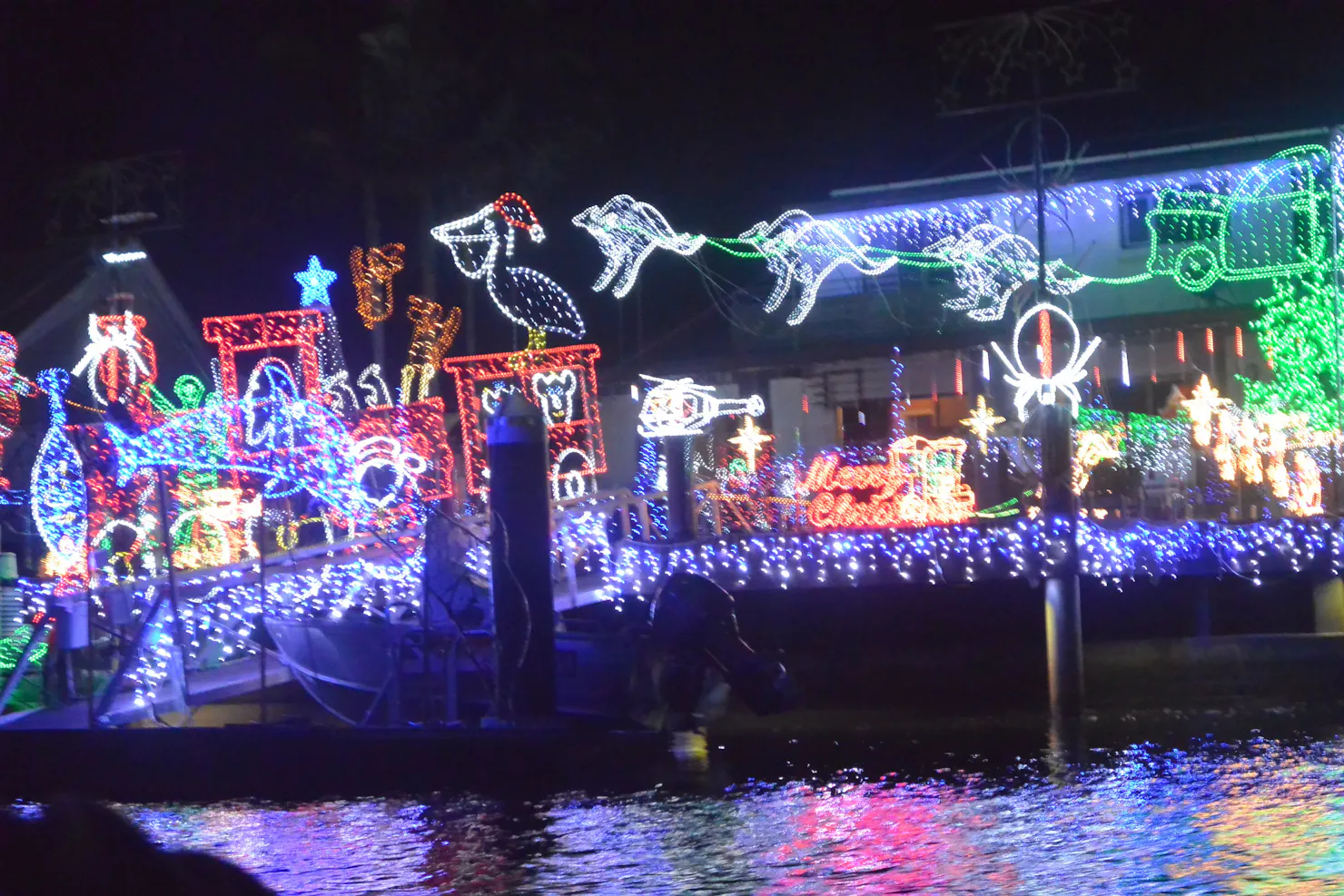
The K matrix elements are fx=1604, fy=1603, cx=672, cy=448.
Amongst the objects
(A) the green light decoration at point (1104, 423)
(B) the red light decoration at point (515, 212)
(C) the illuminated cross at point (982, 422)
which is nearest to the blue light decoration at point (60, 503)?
(B) the red light decoration at point (515, 212)

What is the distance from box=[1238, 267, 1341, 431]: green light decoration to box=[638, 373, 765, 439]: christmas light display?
22.6 ft

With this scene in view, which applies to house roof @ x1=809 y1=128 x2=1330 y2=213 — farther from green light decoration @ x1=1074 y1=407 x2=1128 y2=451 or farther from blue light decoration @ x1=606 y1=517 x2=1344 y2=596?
blue light decoration @ x1=606 y1=517 x2=1344 y2=596

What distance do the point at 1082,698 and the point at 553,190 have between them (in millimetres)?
15870

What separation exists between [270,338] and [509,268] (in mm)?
A: 3341

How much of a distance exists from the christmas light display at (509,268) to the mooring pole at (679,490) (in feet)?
10.5

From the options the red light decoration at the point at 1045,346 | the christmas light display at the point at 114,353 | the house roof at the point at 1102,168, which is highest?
the house roof at the point at 1102,168

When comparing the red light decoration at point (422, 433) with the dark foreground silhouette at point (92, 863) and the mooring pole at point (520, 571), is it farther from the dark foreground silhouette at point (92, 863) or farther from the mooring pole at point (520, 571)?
the dark foreground silhouette at point (92, 863)

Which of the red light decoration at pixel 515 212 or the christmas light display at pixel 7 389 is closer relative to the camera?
the red light decoration at pixel 515 212

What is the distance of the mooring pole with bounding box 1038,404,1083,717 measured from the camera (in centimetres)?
1725

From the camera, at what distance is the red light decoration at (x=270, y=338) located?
68.4 ft

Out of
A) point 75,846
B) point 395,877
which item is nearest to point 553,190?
point 395,877

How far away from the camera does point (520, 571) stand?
47.3ft

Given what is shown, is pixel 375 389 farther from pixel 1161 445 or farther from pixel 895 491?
pixel 1161 445

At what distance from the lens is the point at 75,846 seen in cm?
389
